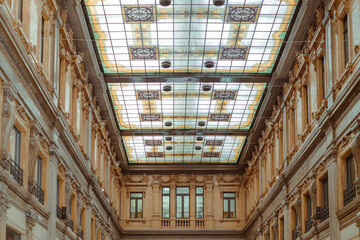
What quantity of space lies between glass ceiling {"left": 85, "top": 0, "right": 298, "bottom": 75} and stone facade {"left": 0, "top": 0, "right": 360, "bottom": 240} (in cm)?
96

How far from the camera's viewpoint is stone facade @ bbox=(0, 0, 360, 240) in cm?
2002

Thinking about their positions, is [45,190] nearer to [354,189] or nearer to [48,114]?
[48,114]

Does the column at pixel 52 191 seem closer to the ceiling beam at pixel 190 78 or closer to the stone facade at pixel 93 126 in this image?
the stone facade at pixel 93 126

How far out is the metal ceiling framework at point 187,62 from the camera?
29.2 m

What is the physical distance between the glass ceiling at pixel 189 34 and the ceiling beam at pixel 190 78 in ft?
0.89

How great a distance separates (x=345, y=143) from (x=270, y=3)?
789cm

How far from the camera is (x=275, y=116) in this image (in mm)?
37938

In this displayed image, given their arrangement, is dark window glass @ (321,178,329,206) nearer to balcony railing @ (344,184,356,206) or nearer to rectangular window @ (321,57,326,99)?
balcony railing @ (344,184,356,206)

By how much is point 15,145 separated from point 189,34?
13.0 m

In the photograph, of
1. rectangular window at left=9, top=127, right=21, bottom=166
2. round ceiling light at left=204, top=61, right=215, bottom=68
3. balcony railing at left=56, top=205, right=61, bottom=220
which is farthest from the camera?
round ceiling light at left=204, top=61, right=215, bottom=68

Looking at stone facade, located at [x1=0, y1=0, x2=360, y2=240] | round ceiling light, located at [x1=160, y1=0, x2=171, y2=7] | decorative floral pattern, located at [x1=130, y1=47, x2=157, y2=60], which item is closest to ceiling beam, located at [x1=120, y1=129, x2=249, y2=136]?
stone facade, located at [x1=0, y1=0, x2=360, y2=240]

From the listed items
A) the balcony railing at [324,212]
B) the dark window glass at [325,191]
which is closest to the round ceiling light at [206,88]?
the dark window glass at [325,191]

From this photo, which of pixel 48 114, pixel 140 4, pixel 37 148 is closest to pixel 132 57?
pixel 140 4

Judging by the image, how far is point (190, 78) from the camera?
35719 millimetres
